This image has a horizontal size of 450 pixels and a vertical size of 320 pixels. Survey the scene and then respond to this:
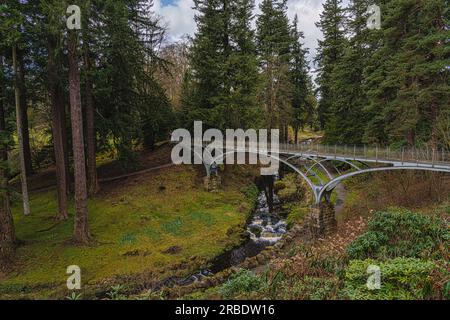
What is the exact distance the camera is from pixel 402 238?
8578mm

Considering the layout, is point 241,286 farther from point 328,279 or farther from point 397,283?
point 397,283

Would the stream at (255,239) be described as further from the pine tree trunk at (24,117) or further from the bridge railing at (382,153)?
the pine tree trunk at (24,117)

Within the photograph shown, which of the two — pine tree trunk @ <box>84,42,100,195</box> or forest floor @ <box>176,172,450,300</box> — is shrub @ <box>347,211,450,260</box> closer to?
forest floor @ <box>176,172,450,300</box>

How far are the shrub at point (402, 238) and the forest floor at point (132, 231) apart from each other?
780cm

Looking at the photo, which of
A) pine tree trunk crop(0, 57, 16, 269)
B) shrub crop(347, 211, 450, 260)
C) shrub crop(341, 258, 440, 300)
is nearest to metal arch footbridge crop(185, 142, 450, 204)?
shrub crop(347, 211, 450, 260)

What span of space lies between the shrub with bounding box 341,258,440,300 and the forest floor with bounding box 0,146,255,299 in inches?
328

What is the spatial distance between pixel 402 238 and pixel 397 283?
328 centimetres

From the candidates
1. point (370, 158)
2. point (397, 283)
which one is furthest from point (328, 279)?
point (370, 158)

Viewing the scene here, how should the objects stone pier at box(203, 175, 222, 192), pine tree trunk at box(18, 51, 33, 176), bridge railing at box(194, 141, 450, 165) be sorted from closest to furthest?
bridge railing at box(194, 141, 450, 165) < pine tree trunk at box(18, 51, 33, 176) < stone pier at box(203, 175, 222, 192)

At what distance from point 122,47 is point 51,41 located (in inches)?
208

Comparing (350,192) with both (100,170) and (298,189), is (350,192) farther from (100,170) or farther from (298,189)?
(100,170)

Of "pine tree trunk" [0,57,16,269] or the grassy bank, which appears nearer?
"pine tree trunk" [0,57,16,269]

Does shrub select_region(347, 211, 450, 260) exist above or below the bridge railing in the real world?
below

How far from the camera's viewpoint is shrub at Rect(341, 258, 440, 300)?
5512 mm
